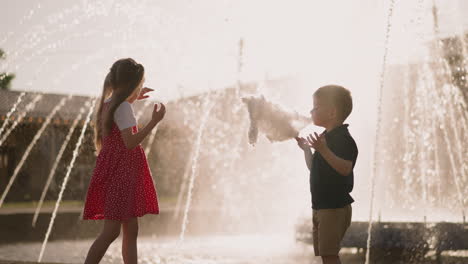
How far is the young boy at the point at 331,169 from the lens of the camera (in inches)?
125

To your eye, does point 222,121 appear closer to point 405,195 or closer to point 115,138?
point 405,195

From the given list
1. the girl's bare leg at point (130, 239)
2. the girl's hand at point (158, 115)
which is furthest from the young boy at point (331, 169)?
the girl's bare leg at point (130, 239)

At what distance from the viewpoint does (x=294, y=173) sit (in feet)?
62.2

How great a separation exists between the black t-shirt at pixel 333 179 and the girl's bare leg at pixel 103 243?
42.2 inches

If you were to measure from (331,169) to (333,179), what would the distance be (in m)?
0.05

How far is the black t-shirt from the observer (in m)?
3.21

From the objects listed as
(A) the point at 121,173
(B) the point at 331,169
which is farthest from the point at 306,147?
(A) the point at 121,173

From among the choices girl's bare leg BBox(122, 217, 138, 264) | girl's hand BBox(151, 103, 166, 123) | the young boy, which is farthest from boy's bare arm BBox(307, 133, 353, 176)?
girl's bare leg BBox(122, 217, 138, 264)

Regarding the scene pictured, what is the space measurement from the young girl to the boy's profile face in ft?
2.67

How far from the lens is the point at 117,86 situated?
366cm

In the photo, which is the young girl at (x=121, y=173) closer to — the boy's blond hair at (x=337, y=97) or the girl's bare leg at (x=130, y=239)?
the girl's bare leg at (x=130, y=239)

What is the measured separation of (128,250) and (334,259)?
113cm

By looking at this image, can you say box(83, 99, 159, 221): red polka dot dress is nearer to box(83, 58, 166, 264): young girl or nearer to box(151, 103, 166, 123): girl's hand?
box(83, 58, 166, 264): young girl

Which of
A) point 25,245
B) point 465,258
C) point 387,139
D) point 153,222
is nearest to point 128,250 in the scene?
point 465,258
